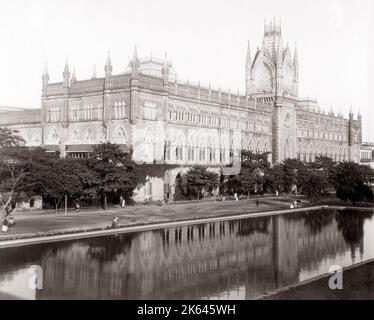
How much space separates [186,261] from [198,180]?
3506 cm

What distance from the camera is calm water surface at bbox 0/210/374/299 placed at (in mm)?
23156

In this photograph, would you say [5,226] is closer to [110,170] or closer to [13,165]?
[13,165]

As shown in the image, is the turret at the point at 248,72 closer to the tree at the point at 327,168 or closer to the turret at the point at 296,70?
the turret at the point at 296,70

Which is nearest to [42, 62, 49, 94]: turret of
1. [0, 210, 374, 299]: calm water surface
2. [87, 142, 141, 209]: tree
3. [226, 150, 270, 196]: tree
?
[87, 142, 141, 209]: tree

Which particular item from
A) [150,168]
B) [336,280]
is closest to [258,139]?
[150,168]

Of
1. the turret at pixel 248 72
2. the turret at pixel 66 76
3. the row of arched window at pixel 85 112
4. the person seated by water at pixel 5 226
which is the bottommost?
the person seated by water at pixel 5 226

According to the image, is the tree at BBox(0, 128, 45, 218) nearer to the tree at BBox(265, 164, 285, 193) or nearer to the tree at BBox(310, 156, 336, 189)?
the tree at BBox(265, 164, 285, 193)

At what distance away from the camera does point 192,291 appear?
23219mm

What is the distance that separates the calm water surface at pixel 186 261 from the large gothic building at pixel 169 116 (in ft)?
68.2

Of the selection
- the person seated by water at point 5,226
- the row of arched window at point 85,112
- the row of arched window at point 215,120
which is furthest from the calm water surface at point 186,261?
the row of arched window at point 215,120

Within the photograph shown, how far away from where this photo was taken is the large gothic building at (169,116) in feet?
203

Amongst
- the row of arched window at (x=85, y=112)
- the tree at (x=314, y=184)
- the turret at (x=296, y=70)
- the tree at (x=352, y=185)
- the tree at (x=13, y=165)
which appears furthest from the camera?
the turret at (x=296, y=70)

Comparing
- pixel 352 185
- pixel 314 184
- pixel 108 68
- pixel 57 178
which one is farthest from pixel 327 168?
pixel 57 178
